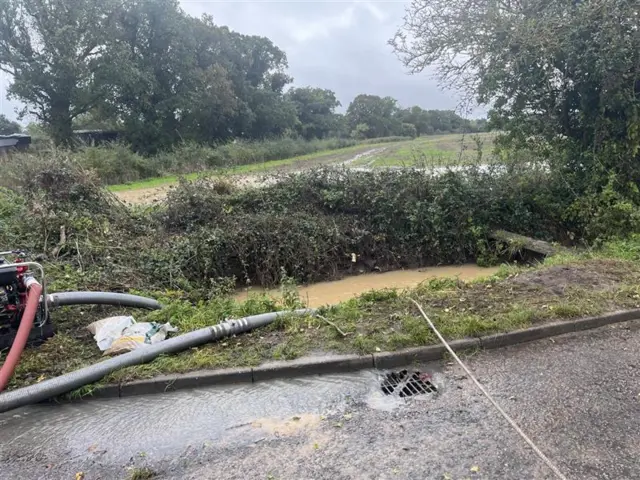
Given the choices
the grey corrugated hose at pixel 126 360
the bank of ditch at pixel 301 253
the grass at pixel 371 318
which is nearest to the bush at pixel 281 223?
the bank of ditch at pixel 301 253

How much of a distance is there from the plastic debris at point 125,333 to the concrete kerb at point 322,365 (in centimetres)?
58

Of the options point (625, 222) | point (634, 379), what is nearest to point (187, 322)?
point (634, 379)

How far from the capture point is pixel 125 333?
174 inches

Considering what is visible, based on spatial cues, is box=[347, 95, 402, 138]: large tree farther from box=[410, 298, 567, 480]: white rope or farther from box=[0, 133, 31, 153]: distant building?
box=[410, 298, 567, 480]: white rope

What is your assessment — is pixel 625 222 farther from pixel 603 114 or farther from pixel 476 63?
pixel 476 63

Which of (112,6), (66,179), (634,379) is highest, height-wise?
(112,6)

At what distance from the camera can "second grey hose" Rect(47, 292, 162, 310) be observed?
15.9 feet

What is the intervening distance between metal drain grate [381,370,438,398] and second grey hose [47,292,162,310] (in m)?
3.18

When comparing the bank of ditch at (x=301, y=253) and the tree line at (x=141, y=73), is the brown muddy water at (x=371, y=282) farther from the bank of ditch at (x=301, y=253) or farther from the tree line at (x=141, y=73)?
the tree line at (x=141, y=73)

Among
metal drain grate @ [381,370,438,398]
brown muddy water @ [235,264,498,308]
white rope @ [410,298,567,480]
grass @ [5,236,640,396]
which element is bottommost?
brown muddy water @ [235,264,498,308]

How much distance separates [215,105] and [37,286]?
3343 cm

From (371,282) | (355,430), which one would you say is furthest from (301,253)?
(355,430)

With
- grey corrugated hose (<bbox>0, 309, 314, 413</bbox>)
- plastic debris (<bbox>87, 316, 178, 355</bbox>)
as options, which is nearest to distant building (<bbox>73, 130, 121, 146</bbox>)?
plastic debris (<bbox>87, 316, 178, 355</bbox>)

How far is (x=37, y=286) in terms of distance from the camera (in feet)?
13.0
